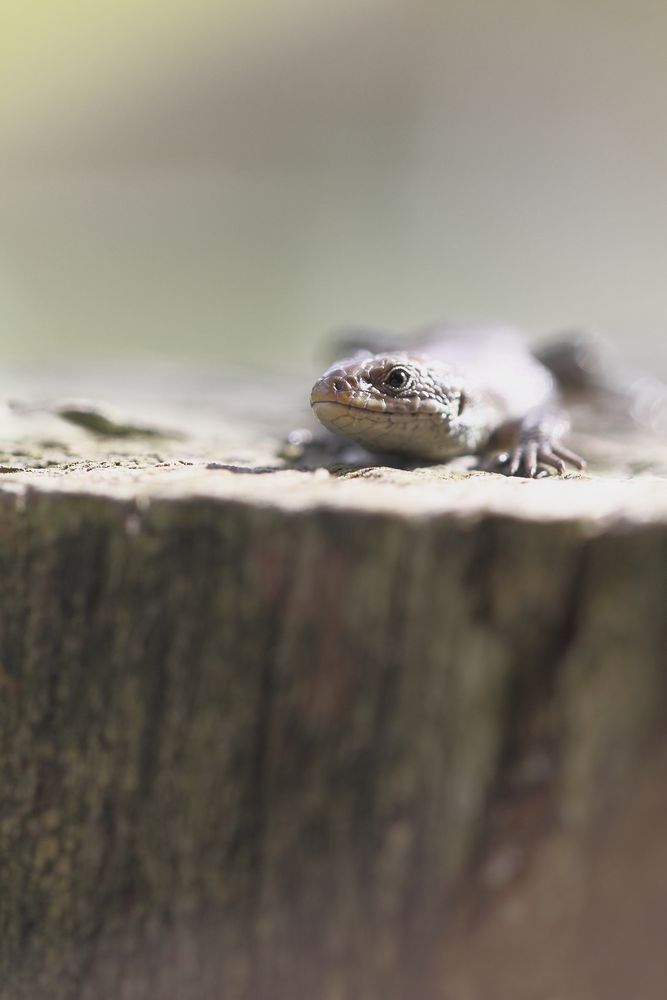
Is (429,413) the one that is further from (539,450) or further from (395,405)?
(539,450)

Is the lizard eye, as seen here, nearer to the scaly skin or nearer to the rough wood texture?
the scaly skin

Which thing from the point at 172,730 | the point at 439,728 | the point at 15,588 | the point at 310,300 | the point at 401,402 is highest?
the point at 310,300

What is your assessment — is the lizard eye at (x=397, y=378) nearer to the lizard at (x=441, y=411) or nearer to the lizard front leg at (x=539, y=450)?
the lizard at (x=441, y=411)

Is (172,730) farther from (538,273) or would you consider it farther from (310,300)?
(538,273)

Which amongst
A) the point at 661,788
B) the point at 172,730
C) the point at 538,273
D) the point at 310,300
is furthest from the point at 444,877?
the point at 538,273

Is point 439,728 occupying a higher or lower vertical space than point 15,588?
lower

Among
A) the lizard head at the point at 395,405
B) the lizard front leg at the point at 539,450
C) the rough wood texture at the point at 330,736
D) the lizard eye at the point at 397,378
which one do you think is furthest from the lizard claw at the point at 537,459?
the rough wood texture at the point at 330,736

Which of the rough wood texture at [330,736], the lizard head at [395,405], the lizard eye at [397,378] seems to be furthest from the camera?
the lizard eye at [397,378]
